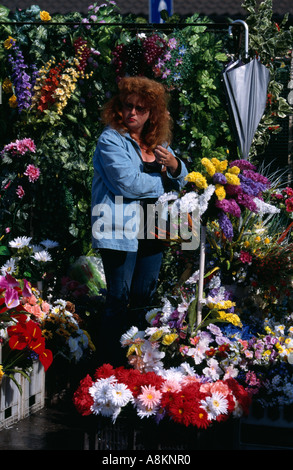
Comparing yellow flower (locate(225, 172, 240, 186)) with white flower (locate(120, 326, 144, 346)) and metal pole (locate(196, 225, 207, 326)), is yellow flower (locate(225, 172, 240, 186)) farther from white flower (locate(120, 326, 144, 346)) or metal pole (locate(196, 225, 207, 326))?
white flower (locate(120, 326, 144, 346))

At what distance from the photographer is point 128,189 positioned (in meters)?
3.06

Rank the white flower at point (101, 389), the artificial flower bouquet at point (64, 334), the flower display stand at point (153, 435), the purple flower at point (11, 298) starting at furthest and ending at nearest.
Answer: the artificial flower bouquet at point (64, 334) < the purple flower at point (11, 298) < the white flower at point (101, 389) < the flower display stand at point (153, 435)

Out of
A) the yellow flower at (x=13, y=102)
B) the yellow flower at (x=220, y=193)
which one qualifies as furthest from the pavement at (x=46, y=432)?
the yellow flower at (x=13, y=102)

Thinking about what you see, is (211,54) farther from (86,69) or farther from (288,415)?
(288,415)

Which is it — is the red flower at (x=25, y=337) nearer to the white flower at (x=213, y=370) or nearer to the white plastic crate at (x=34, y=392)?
the white plastic crate at (x=34, y=392)

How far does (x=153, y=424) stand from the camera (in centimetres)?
249

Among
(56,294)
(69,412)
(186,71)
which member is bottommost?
(69,412)

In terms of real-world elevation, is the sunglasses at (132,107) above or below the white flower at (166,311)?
above

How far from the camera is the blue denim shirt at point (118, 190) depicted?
3043mm

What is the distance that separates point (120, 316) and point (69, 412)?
1.97 ft

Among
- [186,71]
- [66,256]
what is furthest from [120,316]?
[186,71]

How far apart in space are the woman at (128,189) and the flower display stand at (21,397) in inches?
15.7

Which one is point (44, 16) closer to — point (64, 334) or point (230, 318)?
point (64, 334)

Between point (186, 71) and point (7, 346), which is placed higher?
point (186, 71)
